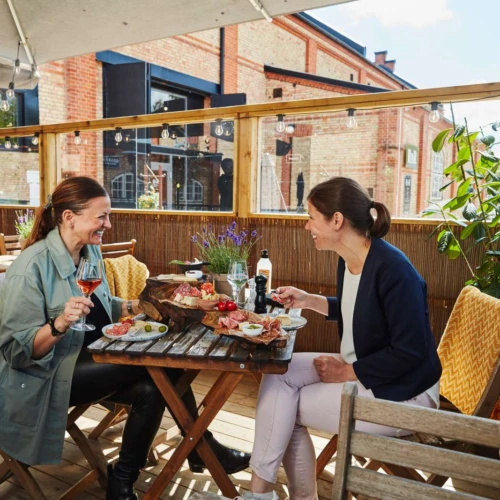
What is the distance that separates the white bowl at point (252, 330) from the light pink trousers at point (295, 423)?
0.27 metres

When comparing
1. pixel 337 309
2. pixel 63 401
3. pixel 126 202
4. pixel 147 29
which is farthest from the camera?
pixel 126 202

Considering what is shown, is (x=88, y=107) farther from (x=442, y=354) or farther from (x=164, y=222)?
(x=442, y=354)

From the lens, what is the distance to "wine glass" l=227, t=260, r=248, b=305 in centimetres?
Answer: 250

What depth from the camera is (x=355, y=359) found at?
1991 mm

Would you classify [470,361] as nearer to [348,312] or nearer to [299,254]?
[348,312]

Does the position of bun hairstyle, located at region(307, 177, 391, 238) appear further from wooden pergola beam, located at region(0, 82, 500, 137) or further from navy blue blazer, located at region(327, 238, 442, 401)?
wooden pergola beam, located at region(0, 82, 500, 137)

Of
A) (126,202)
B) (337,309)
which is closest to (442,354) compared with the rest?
(337,309)

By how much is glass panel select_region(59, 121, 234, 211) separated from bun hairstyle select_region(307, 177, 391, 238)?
2.68 m

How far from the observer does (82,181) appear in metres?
2.21

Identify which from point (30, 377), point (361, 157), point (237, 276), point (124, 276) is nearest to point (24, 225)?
point (124, 276)

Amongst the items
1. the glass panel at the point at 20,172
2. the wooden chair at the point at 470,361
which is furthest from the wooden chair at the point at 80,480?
the glass panel at the point at 20,172

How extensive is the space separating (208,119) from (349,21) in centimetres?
2358

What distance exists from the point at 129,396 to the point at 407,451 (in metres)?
1.33

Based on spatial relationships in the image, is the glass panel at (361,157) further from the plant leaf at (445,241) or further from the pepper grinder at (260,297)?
the pepper grinder at (260,297)
